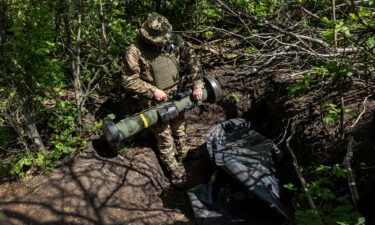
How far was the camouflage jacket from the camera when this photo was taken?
3.16 m

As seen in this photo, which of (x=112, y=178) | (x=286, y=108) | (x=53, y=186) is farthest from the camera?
(x=286, y=108)

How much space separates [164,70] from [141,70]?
29 centimetres

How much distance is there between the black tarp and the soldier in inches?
26.5

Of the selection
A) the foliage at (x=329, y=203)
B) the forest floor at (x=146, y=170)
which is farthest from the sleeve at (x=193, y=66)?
the foliage at (x=329, y=203)

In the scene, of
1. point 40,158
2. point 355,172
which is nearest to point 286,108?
point 355,172

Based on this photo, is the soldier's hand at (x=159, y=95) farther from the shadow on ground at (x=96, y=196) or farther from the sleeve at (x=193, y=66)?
the shadow on ground at (x=96, y=196)

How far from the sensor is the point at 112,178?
308 centimetres

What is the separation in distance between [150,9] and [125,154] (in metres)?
2.54

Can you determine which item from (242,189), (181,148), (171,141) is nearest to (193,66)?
(171,141)

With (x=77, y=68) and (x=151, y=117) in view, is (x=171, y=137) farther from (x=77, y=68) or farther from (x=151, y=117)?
(x=77, y=68)

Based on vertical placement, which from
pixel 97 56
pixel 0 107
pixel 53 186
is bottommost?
pixel 53 186

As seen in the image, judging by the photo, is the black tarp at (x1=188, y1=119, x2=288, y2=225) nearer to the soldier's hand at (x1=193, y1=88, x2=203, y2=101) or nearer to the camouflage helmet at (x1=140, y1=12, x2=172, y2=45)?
the soldier's hand at (x1=193, y1=88, x2=203, y2=101)

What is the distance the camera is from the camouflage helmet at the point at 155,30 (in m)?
2.97

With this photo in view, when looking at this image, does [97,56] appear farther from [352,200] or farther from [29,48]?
[352,200]
